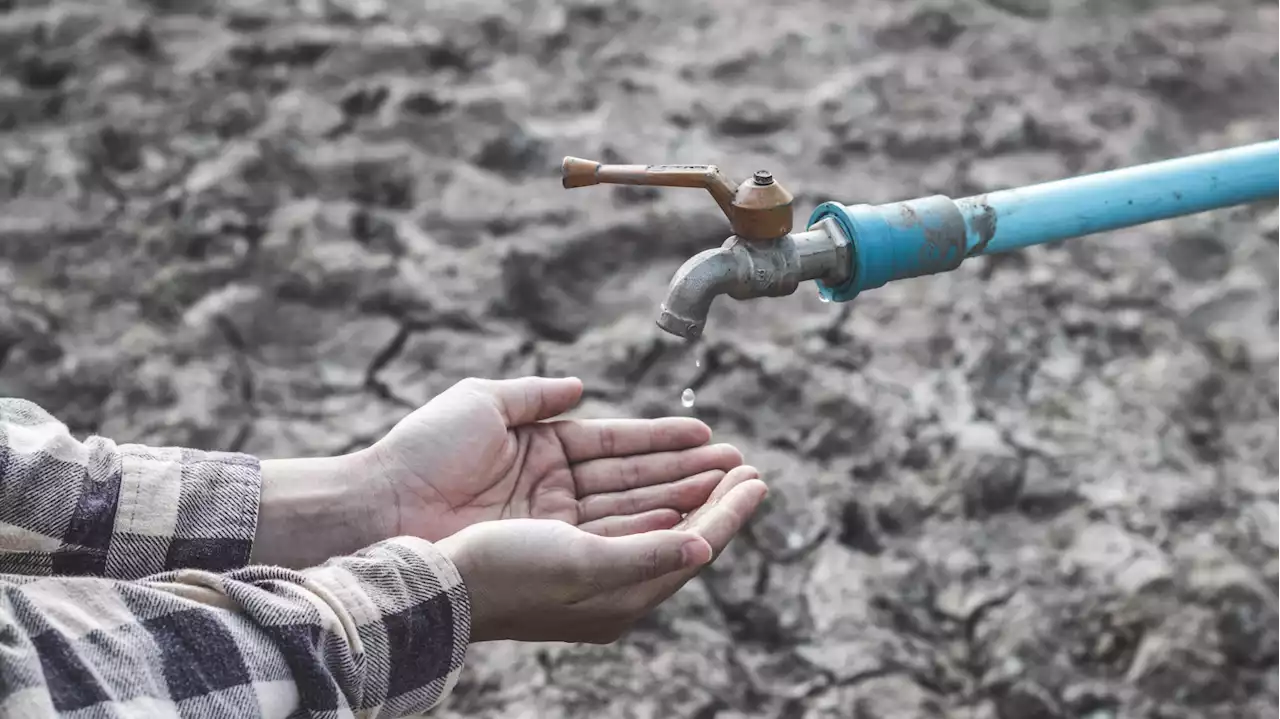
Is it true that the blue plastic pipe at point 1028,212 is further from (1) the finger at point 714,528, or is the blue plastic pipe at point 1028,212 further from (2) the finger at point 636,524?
(2) the finger at point 636,524

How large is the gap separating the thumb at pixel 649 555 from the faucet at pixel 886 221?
268 millimetres

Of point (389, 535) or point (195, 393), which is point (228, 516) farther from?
point (195, 393)

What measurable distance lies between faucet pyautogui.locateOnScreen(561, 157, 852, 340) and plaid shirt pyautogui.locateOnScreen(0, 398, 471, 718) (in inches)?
18.1

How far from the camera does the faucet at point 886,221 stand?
1.38m

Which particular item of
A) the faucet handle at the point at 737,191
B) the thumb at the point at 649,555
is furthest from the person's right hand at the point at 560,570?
the faucet handle at the point at 737,191

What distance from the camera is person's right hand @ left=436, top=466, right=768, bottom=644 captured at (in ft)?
4.75

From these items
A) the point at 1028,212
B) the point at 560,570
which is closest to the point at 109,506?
the point at 560,570

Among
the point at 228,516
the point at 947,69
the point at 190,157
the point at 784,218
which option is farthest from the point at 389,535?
the point at 947,69

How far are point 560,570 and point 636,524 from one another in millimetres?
246

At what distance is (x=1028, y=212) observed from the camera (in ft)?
4.76

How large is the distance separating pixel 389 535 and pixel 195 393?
0.96m

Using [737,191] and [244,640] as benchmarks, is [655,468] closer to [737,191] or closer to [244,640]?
[737,191]

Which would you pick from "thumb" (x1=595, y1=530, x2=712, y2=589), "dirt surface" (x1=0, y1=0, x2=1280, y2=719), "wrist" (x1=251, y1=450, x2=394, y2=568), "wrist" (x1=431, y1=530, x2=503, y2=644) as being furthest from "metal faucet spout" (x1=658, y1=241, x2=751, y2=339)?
"dirt surface" (x1=0, y1=0, x2=1280, y2=719)

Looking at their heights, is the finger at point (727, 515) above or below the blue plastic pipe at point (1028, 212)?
below
